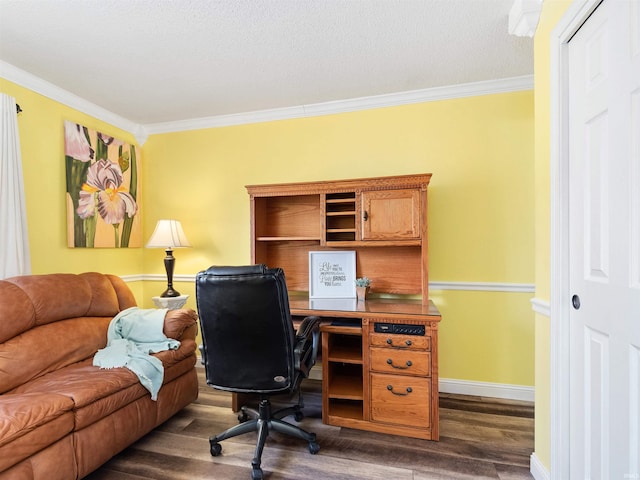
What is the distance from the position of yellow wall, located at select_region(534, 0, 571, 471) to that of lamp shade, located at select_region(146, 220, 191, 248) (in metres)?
2.73

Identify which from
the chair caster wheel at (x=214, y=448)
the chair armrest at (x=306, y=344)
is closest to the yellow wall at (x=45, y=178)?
the chair caster wheel at (x=214, y=448)

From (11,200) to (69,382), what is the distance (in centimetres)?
139

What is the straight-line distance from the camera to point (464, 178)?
252cm

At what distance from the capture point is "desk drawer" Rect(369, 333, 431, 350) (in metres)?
1.94

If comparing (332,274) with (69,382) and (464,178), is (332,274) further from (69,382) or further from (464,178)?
(69,382)

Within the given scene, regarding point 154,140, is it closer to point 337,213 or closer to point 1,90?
point 1,90

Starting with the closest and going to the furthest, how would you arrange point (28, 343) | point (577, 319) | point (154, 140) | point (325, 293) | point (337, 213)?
point (577, 319) → point (28, 343) → point (337, 213) → point (325, 293) → point (154, 140)

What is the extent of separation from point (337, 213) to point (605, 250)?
1623mm

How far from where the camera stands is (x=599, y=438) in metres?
1.16

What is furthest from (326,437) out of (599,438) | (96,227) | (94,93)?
(94,93)

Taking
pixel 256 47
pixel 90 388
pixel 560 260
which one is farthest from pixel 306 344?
pixel 256 47

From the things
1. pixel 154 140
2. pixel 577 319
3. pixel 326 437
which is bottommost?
pixel 326 437

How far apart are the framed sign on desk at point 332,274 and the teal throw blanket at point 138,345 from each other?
3.82 ft

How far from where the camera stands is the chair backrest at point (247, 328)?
61.5 inches
